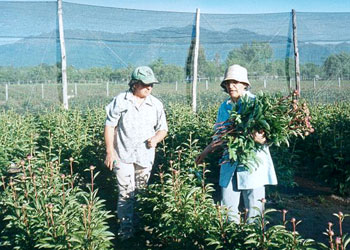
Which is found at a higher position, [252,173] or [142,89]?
[142,89]

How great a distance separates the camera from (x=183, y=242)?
11.8ft

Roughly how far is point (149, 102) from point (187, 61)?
689 centimetres

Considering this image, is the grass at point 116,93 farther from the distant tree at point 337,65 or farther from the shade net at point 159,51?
the distant tree at point 337,65

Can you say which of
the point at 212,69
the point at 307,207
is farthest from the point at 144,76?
the point at 212,69

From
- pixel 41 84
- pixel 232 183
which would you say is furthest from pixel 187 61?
pixel 232 183

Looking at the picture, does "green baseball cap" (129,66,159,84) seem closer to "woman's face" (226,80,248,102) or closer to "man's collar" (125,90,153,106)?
"man's collar" (125,90,153,106)

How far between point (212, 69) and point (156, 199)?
25.3ft

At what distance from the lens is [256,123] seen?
343cm

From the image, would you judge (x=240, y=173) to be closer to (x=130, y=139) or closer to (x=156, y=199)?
(x=156, y=199)

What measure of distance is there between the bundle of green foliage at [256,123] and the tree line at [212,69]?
24.7 ft

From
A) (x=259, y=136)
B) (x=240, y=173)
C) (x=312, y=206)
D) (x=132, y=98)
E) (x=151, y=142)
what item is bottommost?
(x=312, y=206)

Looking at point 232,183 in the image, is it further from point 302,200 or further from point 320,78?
point 320,78

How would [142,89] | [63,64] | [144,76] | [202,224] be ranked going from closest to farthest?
[202,224]
[144,76]
[142,89]
[63,64]

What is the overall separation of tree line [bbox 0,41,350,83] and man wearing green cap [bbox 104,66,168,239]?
21.0 ft
